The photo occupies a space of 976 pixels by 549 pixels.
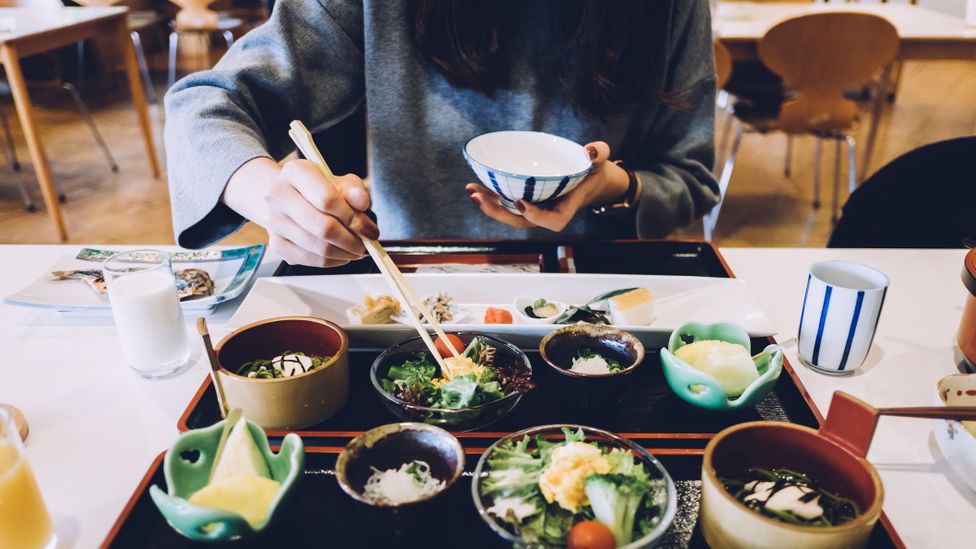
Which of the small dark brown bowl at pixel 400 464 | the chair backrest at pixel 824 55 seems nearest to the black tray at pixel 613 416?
the small dark brown bowl at pixel 400 464

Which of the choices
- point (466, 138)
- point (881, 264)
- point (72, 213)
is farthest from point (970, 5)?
point (72, 213)

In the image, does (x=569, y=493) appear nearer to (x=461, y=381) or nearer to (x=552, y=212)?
(x=461, y=381)

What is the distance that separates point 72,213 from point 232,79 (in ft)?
9.92

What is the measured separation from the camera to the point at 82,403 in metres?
1.00

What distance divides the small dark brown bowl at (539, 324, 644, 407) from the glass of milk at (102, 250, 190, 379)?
571mm

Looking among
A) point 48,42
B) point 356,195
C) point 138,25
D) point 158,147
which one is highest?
point 356,195

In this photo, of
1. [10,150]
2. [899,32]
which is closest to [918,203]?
[899,32]

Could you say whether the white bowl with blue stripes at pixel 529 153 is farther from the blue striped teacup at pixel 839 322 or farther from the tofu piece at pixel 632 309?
the blue striped teacup at pixel 839 322

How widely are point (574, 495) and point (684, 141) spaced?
111 cm

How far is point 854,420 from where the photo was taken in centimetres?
76

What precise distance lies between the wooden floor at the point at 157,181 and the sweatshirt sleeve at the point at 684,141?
77.4 inches

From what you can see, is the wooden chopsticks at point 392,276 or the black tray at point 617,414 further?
the wooden chopsticks at point 392,276

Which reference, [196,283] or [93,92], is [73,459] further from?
[93,92]

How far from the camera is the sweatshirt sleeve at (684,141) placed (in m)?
1.53
